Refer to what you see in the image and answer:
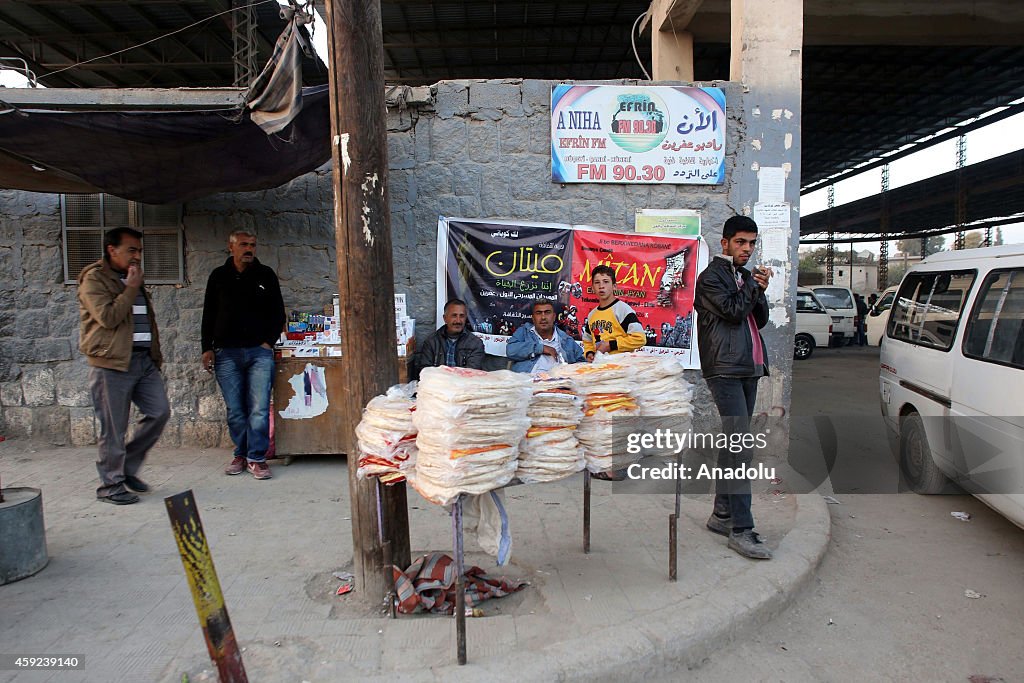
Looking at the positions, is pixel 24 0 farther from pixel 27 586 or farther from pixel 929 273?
pixel 929 273

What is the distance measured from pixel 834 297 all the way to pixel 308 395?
17268 millimetres

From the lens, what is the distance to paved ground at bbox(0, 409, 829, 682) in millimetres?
2775

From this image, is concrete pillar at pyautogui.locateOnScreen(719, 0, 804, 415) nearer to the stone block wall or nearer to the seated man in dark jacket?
the stone block wall

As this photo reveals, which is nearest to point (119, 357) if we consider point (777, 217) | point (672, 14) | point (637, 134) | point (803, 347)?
point (637, 134)

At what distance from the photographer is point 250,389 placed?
5.43 meters

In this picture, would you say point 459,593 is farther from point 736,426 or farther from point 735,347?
point 735,347

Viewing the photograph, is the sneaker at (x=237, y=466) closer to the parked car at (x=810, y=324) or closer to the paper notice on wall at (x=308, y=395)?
the paper notice on wall at (x=308, y=395)

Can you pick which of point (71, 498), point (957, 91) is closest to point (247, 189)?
point (71, 498)

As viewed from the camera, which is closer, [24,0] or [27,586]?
[27,586]

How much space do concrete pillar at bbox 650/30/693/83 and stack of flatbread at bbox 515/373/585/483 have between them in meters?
6.21

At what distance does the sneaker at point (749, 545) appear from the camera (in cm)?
381

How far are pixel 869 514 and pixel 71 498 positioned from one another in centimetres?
586

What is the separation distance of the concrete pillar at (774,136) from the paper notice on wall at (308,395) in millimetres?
3743

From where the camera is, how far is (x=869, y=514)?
201 inches
